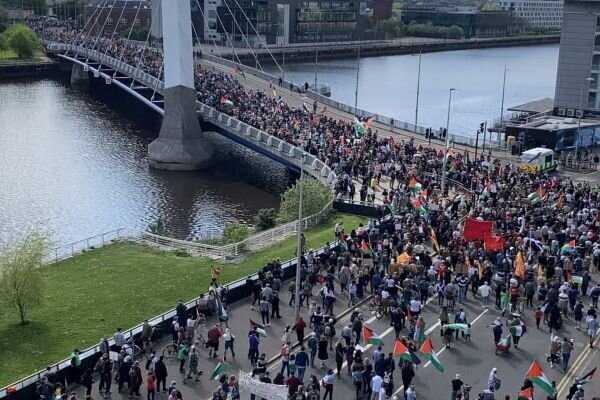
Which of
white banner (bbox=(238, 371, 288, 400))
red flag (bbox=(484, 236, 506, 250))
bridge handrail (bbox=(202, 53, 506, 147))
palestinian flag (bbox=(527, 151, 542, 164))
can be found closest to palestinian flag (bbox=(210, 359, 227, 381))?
white banner (bbox=(238, 371, 288, 400))

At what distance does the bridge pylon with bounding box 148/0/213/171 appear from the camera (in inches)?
2345

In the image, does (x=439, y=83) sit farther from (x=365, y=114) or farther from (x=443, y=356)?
(x=443, y=356)

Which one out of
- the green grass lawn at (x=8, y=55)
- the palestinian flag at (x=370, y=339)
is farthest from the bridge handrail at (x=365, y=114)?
the palestinian flag at (x=370, y=339)

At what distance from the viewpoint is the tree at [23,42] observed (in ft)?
379

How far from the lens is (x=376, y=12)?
198 metres

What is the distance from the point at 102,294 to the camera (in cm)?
3222

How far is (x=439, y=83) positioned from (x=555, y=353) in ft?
352

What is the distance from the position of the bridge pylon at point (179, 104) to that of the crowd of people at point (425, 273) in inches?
598

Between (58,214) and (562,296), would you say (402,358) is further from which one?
(58,214)

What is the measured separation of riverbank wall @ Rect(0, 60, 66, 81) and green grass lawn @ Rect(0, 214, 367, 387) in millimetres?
78442

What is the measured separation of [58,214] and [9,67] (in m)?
65.8

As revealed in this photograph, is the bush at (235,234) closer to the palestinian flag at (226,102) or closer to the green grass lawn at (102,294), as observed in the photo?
the green grass lawn at (102,294)

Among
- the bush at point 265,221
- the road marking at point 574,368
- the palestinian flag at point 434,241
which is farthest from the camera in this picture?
the bush at point 265,221

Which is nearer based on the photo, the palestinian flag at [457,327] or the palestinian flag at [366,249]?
the palestinian flag at [457,327]
